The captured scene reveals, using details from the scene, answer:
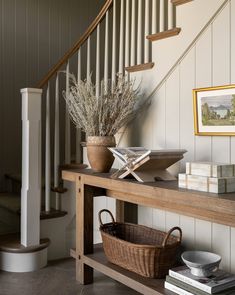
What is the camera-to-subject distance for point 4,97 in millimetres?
4047

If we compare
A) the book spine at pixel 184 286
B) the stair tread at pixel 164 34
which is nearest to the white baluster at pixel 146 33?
the stair tread at pixel 164 34

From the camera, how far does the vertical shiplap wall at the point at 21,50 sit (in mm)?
4031

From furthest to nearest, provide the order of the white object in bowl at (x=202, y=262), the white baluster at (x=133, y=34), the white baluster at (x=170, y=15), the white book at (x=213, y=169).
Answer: the white baluster at (x=133, y=34), the white baluster at (x=170, y=15), the white object in bowl at (x=202, y=262), the white book at (x=213, y=169)

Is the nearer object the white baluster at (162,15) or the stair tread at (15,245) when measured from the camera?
the white baluster at (162,15)

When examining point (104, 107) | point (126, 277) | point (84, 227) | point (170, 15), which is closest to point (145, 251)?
point (126, 277)

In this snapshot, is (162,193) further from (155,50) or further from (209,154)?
(155,50)

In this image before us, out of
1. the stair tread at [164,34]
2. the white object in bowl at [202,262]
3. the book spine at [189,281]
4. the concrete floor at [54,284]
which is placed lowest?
the concrete floor at [54,284]

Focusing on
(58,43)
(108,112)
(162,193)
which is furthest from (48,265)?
(58,43)

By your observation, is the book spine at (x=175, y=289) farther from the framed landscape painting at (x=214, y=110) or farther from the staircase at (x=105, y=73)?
the staircase at (x=105, y=73)

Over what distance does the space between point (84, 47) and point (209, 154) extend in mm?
2697

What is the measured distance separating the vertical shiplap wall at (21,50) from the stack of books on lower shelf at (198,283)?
2.53 m

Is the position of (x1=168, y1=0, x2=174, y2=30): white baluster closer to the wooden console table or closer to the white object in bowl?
the wooden console table

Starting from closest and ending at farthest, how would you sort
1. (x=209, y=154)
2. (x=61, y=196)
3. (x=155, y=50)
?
(x=209, y=154), (x=155, y=50), (x=61, y=196)

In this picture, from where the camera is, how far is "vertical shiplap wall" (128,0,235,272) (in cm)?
206
